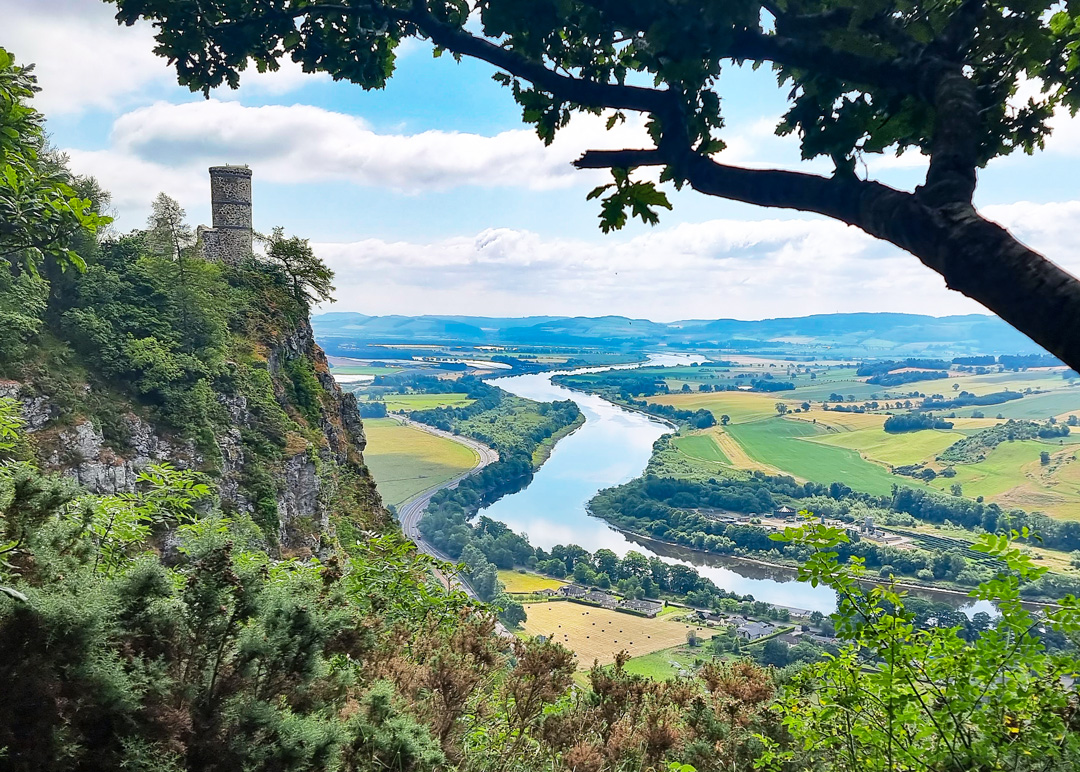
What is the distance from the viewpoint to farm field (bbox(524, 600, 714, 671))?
1096 inches

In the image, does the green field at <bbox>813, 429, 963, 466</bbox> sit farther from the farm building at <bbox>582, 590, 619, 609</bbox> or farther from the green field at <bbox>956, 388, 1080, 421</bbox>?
the farm building at <bbox>582, 590, 619, 609</bbox>

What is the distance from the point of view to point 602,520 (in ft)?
186

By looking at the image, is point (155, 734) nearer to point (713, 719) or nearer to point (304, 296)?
point (713, 719)

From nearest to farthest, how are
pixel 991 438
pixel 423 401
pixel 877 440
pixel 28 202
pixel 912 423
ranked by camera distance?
pixel 28 202
pixel 991 438
pixel 877 440
pixel 912 423
pixel 423 401

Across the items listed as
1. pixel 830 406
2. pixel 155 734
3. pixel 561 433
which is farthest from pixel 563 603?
pixel 830 406

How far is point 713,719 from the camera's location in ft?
11.9

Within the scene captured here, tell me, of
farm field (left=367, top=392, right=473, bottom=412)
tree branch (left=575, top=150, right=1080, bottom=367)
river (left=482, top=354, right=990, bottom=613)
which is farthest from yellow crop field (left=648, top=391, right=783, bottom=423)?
tree branch (left=575, top=150, right=1080, bottom=367)

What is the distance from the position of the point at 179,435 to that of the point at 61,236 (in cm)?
1687

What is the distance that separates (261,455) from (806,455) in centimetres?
7419

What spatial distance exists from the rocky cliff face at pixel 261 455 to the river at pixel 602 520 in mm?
16214

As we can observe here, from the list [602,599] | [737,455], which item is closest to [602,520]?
[602,599]

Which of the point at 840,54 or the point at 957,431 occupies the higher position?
the point at 840,54

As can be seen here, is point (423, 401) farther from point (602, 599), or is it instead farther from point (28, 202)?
point (28, 202)

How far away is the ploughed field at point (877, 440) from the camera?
61.7 meters
